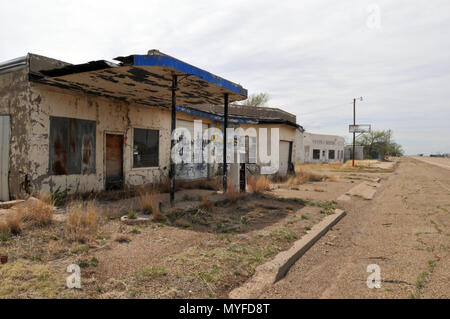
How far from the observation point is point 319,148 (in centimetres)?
4906

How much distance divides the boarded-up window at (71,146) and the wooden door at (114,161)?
2.31ft

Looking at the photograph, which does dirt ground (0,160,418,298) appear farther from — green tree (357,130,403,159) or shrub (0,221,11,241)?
green tree (357,130,403,159)

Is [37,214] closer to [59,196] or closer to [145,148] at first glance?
[59,196]

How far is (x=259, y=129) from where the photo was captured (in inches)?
649

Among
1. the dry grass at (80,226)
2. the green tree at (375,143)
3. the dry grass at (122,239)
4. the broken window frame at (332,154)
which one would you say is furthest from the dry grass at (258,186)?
the green tree at (375,143)

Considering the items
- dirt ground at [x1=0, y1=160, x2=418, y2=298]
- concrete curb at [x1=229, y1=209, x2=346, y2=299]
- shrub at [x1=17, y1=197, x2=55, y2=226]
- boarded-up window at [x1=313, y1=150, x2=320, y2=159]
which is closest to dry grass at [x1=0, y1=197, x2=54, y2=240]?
shrub at [x1=17, y1=197, x2=55, y2=226]

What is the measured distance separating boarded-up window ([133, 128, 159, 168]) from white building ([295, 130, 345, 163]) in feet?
105

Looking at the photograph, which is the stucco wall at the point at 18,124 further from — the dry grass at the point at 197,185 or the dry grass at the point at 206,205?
the dry grass at the point at 197,185

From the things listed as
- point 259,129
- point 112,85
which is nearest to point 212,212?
point 112,85

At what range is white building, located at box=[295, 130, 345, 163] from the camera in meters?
44.5

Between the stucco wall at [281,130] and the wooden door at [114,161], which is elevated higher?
the stucco wall at [281,130]

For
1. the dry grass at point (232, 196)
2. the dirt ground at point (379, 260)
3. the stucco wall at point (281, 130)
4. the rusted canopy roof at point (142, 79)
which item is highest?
the rusted canopy roof at point (142, 79)

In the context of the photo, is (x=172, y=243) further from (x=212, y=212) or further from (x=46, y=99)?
(x=46, y=99)

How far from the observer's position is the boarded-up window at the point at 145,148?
36.4 ft
